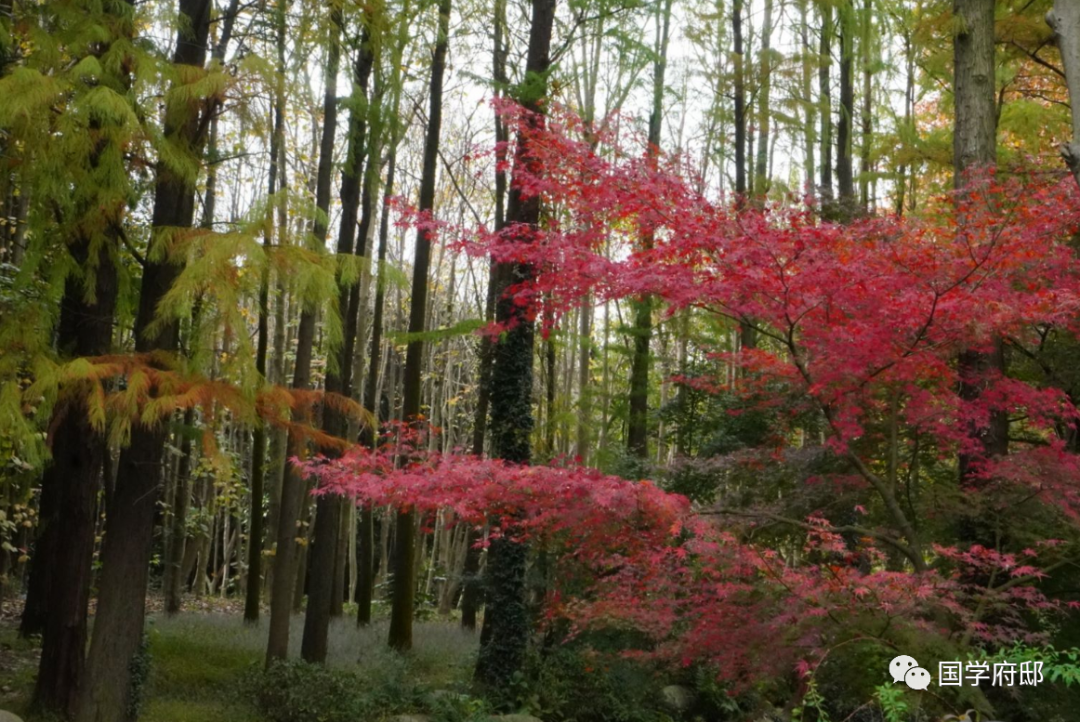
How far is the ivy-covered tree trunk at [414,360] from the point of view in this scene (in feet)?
41.8

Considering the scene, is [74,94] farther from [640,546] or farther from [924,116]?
[924,116]

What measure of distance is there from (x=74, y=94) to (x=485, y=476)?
4.31 m

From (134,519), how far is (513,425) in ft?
15.6

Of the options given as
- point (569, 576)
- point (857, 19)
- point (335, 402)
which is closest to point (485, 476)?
point (335, 402)

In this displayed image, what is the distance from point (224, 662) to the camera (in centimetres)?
1192

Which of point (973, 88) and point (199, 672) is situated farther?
point (199, 672)

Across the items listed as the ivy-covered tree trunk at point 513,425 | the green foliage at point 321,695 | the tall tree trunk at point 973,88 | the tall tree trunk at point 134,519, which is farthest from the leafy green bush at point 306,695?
the tall tree trunk at point 973,88

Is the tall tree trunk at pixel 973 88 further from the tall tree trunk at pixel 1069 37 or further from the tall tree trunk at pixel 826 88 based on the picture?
the tall tree trunk at pixel 826 88

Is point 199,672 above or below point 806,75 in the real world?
below

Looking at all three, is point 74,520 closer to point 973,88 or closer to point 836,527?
point 836,527

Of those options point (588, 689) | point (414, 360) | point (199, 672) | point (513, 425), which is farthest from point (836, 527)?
point (199, 672)

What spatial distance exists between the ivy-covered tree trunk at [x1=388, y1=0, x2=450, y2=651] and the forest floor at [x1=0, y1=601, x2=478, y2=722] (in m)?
0.54

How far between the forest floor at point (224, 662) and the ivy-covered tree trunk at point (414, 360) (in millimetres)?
542

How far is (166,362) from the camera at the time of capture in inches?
279
